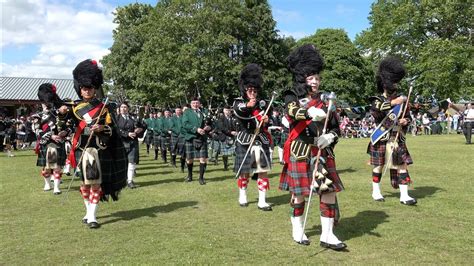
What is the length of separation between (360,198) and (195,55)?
3023cm

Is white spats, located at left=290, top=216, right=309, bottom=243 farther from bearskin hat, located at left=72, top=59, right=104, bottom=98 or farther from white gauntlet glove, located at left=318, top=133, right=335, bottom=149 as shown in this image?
bearskin hat, located at left=72, top=59, right=104, bottom=98

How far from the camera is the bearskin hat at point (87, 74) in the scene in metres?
7.06

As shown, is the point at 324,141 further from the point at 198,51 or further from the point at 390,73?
the point at 198,51

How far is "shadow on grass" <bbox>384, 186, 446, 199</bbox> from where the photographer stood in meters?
8.77

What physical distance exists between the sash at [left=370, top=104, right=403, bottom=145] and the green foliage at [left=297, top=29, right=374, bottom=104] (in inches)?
1622

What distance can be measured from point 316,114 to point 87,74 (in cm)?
382

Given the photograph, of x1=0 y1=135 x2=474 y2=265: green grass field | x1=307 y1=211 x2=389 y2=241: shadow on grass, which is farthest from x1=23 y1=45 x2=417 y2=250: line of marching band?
x1=0 y1=135 x2=474 y2=265: green grass field

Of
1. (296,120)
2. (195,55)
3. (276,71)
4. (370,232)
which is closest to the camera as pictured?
(296,120)

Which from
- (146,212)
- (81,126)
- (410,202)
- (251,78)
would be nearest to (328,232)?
(410,202)

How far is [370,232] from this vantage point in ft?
20.5

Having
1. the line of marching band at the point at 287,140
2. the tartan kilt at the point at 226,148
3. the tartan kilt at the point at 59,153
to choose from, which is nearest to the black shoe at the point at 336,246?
the line of marching band at the point at 287,140

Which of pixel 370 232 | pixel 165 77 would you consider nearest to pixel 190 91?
pixel 165 77

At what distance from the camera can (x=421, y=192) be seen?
913cm

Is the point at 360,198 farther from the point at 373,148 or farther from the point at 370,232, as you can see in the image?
the point at 370,232
